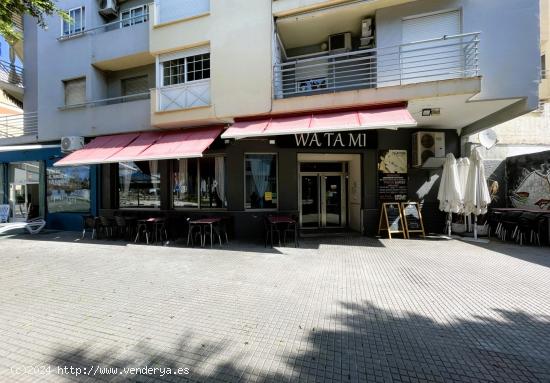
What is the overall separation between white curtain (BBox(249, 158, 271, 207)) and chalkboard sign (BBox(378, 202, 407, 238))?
4568mm

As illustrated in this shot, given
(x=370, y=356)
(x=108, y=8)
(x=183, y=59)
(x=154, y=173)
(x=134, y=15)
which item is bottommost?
(x=370, y=356)

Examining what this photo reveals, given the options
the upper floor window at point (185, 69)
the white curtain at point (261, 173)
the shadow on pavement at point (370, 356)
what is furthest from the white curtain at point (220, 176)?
the shadow on pavement at point (370, 356)

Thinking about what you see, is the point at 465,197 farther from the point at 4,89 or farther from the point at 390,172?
the point at 4,89

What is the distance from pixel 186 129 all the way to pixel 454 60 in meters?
9.42

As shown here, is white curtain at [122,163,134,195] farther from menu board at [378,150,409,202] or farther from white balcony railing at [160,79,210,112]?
menu board at [378,150,409,202]

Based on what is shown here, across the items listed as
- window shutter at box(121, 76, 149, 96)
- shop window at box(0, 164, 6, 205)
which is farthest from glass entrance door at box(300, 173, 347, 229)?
shop window at box(0, 164, 6, 205)

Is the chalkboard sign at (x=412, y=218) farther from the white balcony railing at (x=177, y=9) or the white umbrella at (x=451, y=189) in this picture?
the white balcony railing at (x=177, y=9)

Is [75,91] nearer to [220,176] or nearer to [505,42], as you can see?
[220,176]

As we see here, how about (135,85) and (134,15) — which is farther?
(135,85)

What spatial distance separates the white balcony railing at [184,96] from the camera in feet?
35.2

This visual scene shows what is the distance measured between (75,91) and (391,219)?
15.1m

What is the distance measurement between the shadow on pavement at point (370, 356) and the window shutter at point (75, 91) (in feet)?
44.4

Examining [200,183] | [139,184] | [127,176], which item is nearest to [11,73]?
[127,176]

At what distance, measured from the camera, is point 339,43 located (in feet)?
37.0
